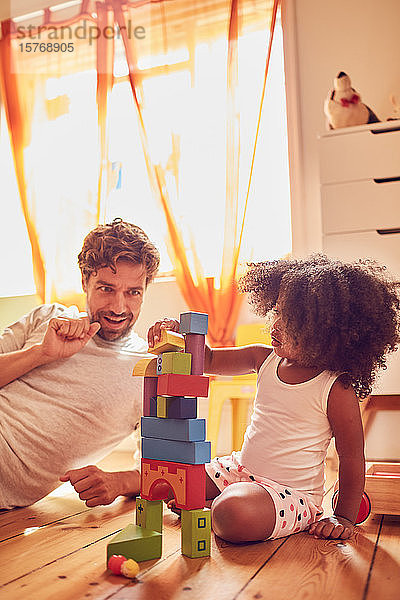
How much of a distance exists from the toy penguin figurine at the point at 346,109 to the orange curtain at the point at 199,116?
0.46 meters

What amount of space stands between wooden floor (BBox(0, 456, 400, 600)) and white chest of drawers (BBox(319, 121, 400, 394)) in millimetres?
1034

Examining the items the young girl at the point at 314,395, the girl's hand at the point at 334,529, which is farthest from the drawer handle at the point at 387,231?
the girl's hand at the point at 334,529

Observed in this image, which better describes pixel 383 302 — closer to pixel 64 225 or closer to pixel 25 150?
pixel 64 225

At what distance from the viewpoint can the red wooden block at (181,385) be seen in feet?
3.29

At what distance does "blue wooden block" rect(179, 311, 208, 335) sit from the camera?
1039mm

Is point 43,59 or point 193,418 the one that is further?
point 43,59

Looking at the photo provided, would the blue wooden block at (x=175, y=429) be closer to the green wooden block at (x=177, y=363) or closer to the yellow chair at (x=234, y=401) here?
the green wooden block at (x=177, y=363)

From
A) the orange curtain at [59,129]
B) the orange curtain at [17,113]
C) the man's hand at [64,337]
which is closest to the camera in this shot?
the man's hand at [64,337]

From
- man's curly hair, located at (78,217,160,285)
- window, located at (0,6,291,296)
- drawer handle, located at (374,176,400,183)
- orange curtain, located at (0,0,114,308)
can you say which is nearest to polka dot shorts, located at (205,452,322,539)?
man's curly hair, located at (78,217,160,285)

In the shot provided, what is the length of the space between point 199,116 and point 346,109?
79 centimetres

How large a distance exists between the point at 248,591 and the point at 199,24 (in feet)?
8.37

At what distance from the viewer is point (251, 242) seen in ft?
8.65

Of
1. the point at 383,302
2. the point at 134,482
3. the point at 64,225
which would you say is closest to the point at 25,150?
the point at 64,225

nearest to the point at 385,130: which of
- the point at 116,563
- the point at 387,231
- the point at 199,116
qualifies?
the point at 387,231
